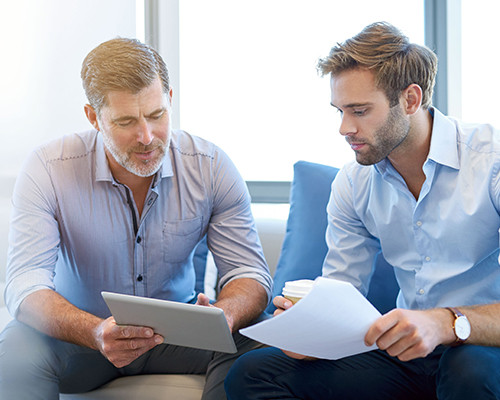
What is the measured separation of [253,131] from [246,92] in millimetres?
A: 192

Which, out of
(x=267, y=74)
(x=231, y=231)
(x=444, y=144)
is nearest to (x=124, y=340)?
→ (x=231, y=231)

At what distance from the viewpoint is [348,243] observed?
157 centimetres

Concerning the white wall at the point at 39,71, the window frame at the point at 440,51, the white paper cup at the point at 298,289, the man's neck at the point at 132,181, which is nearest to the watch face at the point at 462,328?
the white paper cup at the point at 298,289

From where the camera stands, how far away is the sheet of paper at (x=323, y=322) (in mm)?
951

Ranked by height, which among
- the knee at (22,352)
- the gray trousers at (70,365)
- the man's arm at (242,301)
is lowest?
the gray trousers at (70,365)

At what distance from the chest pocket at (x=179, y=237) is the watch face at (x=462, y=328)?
0.78 m

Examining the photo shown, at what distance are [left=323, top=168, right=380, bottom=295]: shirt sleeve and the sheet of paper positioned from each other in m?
0.41

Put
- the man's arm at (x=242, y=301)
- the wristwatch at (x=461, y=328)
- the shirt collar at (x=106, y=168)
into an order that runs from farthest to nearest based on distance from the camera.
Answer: the shirt collar at (x=106, y=168)
the man's arm at (x=242, y=301)
the wristwatch at (x=461, y=328)

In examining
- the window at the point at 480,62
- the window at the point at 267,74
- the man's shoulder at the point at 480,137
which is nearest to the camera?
the man's shoulder at the point at 480,137

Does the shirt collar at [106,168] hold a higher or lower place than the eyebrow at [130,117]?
lower

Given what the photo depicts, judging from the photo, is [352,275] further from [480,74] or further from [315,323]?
[480,74]

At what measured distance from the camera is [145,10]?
280 centimetres

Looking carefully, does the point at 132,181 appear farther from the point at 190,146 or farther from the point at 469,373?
the point at 469,373

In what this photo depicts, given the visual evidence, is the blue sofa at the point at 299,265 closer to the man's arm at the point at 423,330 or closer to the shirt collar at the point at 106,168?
the shirt collar at the point at 106,168
